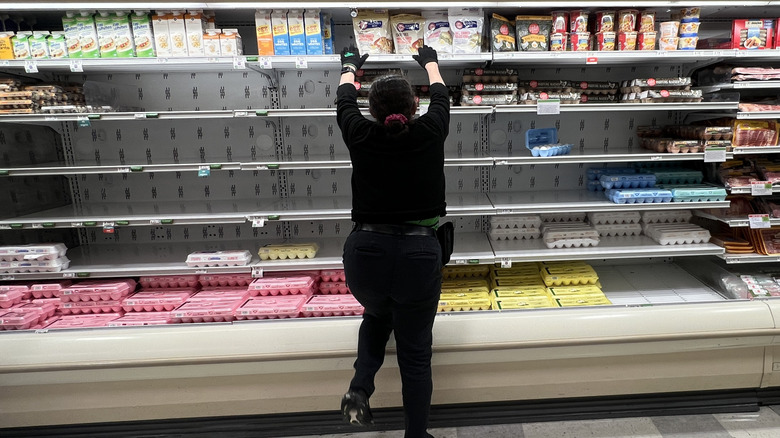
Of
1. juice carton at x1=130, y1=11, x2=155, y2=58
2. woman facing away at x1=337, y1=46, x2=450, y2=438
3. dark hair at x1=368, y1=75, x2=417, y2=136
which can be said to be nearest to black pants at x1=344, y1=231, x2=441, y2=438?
woman facing away at x1=337, y1=46, x2=450, y2=438

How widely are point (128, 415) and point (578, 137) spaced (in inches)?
132

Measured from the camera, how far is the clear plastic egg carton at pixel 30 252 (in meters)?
2.63

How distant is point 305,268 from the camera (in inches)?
107

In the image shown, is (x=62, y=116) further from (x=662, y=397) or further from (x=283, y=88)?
(x=662, y=397)

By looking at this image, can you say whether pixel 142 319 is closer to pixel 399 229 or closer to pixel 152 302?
pixel 152 302

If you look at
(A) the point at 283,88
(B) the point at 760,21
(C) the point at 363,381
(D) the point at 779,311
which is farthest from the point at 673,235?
(A) the point at 283,88

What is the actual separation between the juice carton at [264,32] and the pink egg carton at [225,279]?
143 cm

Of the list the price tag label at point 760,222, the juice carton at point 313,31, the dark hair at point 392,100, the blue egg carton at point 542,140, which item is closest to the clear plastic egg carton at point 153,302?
the juice carton at point 313,31

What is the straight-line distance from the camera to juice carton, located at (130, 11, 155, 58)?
2428mm

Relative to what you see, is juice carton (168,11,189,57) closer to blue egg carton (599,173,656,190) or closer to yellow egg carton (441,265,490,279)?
yellow egg carton (441,265,490,279)

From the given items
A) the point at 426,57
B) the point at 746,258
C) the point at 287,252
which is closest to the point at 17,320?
the point at 287,252

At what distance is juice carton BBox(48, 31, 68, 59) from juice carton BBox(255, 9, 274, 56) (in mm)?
1067

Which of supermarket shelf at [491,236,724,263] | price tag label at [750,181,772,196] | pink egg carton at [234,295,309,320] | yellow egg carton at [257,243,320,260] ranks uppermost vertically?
price tag label at [750,181,772,196]

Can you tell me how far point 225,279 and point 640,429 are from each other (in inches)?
104
